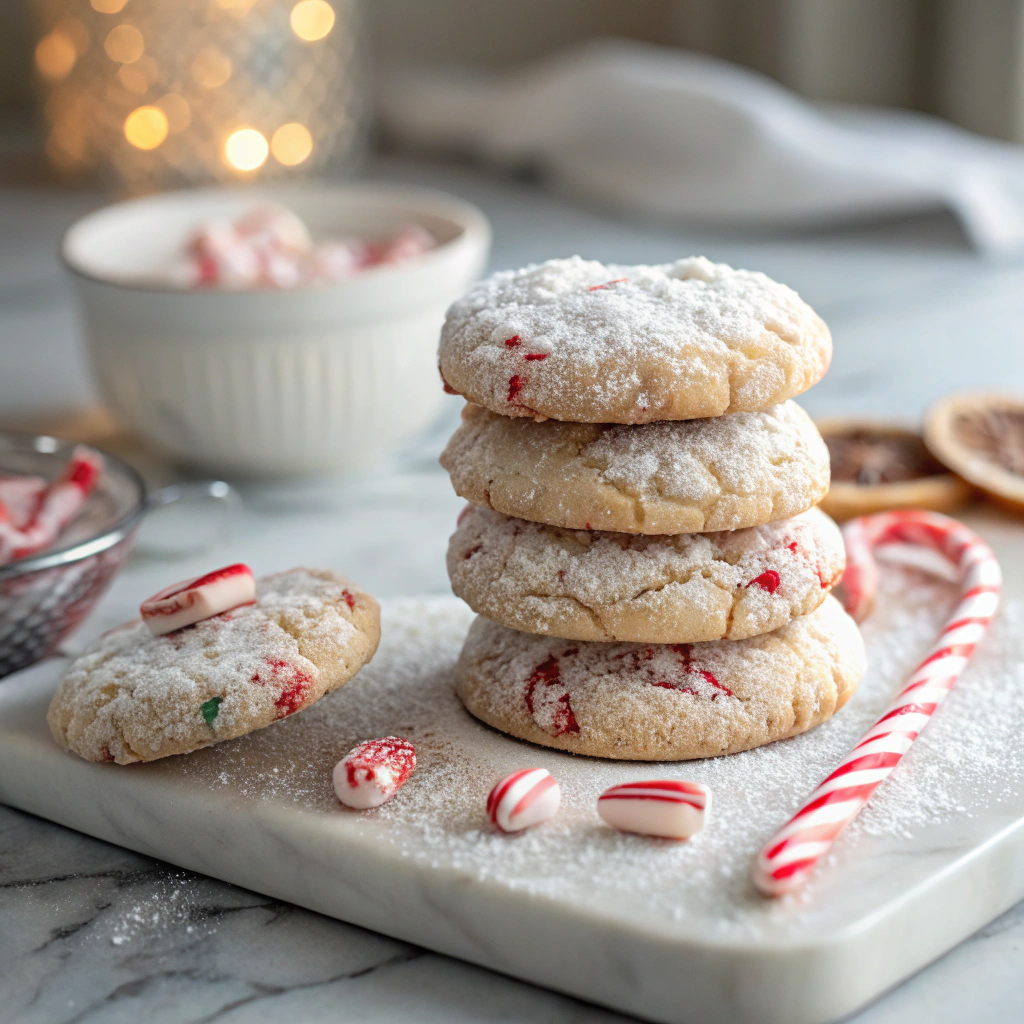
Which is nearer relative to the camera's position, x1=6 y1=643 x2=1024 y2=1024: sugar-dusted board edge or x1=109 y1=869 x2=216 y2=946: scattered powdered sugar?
x1=6 y1=643 x2=1024 y2=1024: sugar-dusted board edge

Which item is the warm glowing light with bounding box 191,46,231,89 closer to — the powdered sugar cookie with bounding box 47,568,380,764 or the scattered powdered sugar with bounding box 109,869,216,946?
the powdered sugar cookie with bounding box 47,568,380,764

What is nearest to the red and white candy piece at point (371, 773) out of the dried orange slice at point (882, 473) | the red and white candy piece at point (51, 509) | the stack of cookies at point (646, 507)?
the stack of cookies at point (646, 507)

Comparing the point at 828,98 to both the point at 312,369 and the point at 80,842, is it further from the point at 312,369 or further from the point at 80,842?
the point at 80,842

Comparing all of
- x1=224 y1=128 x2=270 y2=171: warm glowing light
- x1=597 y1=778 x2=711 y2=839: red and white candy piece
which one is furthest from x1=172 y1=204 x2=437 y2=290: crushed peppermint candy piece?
x1=224 y1=128 x2=270 y2=171: warm glowing light

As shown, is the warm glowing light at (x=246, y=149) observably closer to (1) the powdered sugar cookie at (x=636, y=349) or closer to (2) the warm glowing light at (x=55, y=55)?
(2) the warm glowing light at (x=55, y=55)

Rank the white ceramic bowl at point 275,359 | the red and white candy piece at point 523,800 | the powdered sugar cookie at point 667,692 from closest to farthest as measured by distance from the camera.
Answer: the red and white candy piece at point 523,800, the powdered sugar cookie at point 667,692, the white ceramic bowl at point 275,359

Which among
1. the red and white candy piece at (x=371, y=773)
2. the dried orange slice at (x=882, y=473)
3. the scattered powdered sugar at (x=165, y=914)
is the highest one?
the red and white candy piece at (x=371, y=773)
